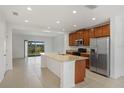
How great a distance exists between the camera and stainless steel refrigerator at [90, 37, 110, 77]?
4.92m

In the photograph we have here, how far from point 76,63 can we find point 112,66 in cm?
184

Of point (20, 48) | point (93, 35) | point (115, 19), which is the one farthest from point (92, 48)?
point (20, 48)

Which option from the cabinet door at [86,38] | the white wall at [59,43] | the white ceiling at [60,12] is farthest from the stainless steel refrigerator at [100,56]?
the white wall at [59,43]

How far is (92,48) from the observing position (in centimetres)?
588

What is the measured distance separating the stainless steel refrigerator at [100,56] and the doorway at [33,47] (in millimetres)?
9420

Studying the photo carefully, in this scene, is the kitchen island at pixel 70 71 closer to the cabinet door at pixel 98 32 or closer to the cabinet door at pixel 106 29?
the cabinet door at pixel 106 29

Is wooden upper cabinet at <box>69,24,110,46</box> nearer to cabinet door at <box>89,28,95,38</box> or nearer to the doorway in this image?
cabinet door at <box>89,28,95,38</box>

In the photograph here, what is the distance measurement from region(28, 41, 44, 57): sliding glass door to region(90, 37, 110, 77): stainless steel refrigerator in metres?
9.46

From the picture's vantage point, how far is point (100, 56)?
5289 millimetres

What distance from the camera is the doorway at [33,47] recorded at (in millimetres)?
13477

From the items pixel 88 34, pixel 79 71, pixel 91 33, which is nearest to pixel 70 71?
pixel 79 71

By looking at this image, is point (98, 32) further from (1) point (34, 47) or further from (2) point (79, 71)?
(1) point (34, 47)

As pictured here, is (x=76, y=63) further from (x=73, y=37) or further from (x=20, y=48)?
(x=20, y=48)

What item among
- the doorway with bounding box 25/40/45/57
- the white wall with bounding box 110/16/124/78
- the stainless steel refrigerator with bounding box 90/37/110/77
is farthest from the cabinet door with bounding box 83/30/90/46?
the doorway with bounding box 25/40/45/57
